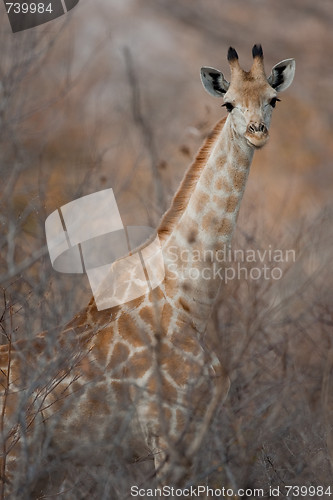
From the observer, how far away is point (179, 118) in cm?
1697

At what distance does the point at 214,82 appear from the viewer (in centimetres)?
681

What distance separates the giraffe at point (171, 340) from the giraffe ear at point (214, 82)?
7.8 inches

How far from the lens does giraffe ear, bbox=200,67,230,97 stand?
6.75 m

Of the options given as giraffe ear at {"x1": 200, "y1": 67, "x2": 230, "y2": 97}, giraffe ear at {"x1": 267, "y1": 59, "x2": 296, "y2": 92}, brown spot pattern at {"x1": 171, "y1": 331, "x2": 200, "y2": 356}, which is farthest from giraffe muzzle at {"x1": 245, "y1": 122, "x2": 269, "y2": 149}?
brown spot pattern at {"x1": 171, "y1": 331, "x2": 200, "y2": 356}

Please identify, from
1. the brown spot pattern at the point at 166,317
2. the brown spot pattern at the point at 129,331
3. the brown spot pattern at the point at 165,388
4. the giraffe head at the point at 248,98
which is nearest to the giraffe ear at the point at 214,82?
the giraffe head at the point at 248,98

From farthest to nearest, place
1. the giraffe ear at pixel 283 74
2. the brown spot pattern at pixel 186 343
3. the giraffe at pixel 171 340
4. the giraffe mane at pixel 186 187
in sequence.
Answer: the giraffe ear at pixel 283 74 < the giraffe mane at pixel 186 187 < the brown spot pattern at pixel 186 343 < the giraffe at pixel 171 340

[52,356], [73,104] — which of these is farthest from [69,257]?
[73,104]

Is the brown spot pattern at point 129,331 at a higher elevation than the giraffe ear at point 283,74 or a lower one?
lower

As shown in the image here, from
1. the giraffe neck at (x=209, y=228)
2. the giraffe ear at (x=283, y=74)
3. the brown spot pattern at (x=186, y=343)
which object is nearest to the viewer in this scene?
the brown spot pattern at (x=186, y=343)

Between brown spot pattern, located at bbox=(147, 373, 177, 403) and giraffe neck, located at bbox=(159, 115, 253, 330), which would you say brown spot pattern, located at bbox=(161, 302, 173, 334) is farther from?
brown spot pattern, located at bbox=(147, 373, 177, 403)

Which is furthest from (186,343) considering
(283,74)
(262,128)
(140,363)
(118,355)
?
(283,74)

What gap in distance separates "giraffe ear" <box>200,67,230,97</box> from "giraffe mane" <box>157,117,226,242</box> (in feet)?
0.95

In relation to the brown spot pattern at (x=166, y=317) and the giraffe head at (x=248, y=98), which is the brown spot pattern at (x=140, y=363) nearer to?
the brown spot pattern at (x=166, y=317)

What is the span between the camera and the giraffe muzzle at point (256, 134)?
239 inches
